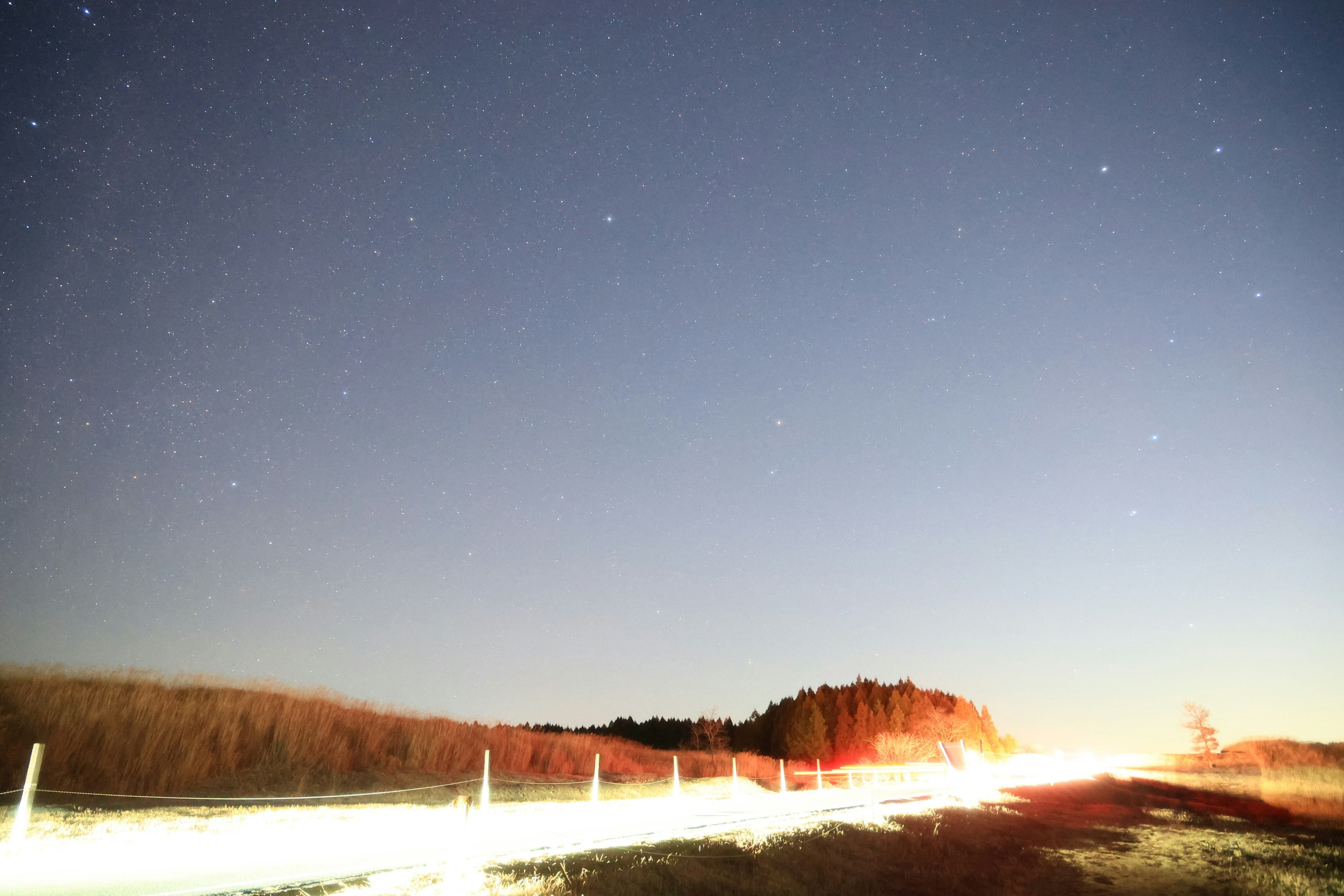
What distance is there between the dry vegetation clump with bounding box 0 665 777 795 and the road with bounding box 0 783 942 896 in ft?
13.1

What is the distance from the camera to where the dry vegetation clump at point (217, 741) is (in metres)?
17.5

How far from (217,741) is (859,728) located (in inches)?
3790

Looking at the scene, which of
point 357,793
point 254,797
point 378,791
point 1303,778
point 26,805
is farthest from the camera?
point 1303,778

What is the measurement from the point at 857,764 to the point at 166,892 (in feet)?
332

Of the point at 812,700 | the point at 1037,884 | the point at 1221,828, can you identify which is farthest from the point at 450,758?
the point at 812,700

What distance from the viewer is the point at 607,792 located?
26641 mm

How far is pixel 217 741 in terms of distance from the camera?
20.7 metres

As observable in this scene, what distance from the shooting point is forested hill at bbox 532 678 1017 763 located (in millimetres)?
94250

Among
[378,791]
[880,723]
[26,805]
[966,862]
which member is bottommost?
[966,862]

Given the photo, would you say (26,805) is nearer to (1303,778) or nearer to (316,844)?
(316,844)

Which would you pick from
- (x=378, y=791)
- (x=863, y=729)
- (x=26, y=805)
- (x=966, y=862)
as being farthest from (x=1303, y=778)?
(x=863, y=729)

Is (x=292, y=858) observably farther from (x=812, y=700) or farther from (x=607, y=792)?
(x=812, y=700)

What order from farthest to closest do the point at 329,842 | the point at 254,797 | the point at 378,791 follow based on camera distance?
the point at 378,791
the point at 254,797
the point at 329,842

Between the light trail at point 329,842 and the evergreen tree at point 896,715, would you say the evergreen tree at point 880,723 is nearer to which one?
the evergreen tree at point 896,715
